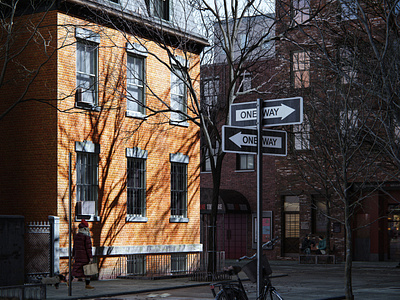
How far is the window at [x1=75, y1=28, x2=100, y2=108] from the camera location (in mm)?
21922

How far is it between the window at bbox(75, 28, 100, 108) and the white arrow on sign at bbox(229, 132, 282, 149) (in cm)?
1281

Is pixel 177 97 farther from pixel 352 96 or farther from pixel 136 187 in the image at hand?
pixel 352 96

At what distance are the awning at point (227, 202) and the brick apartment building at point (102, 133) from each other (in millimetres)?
9342

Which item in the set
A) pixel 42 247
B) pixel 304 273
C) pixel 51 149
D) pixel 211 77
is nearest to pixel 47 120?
pixel 51 149

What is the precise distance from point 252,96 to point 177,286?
2095 cm

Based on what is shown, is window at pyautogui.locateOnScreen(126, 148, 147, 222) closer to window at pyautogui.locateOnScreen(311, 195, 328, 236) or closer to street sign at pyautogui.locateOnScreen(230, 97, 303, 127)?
street sign at pyautogui.locateOnScreen(230, 97, 303, 127)

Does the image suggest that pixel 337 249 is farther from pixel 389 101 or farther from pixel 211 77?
pixel 389 101

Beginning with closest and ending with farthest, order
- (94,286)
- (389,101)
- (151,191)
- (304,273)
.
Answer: (389,101) < (94,286) < (151,191) < (304,273)

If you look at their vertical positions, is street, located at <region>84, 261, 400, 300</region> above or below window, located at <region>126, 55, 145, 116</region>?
below

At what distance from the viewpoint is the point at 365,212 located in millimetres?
35750

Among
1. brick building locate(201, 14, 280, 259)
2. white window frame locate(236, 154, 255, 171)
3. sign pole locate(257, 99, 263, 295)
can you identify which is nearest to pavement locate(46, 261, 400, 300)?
sign pole locate(257, 99, 263, 295)

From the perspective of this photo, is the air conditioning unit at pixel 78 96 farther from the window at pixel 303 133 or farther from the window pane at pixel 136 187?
the window at pixel 303 133

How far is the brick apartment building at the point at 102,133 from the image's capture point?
21.2 meters

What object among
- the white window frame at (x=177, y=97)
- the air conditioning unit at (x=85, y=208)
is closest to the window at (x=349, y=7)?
the air conditioning unit at (x=85, y=208)
